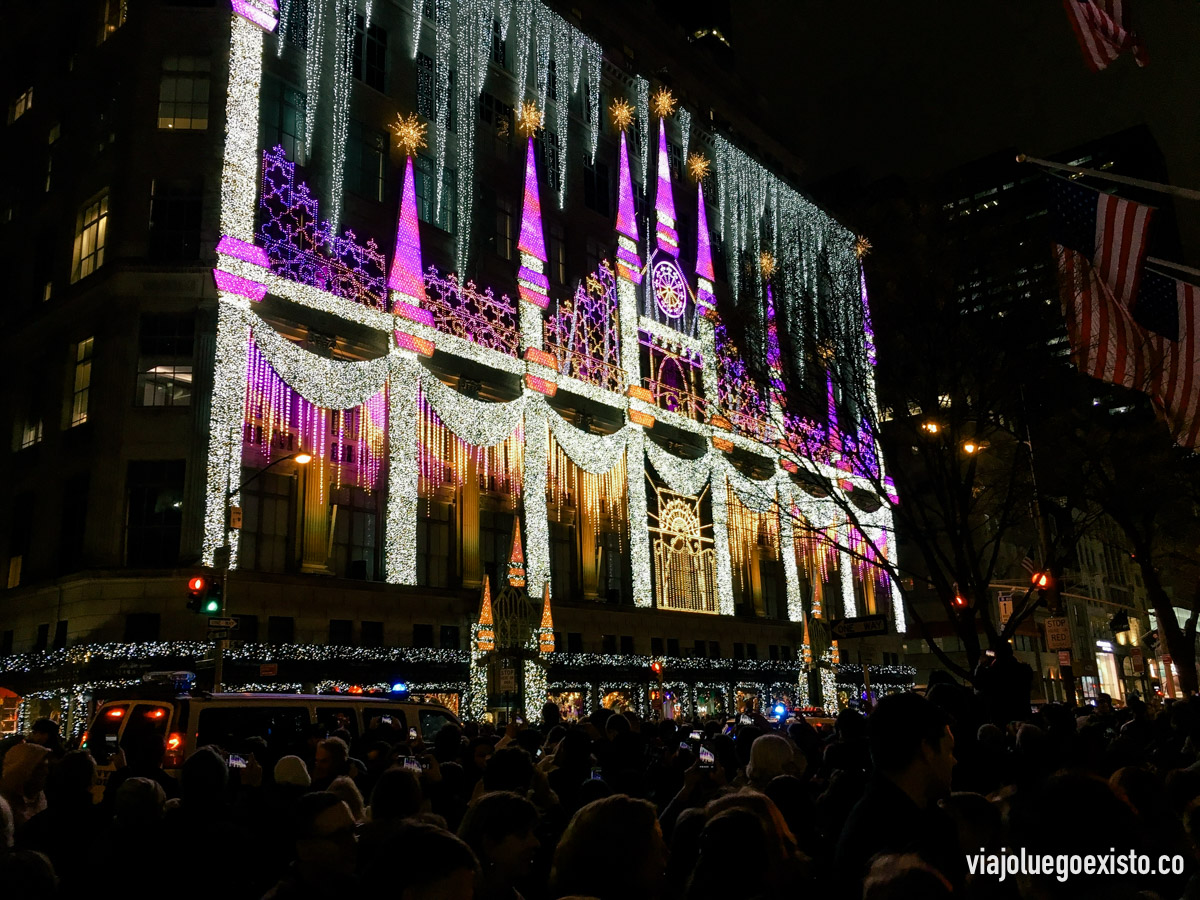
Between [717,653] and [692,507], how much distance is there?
7.48 meters

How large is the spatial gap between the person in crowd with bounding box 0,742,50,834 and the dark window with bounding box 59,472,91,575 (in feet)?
85.4

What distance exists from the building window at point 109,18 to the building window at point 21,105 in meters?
6.69

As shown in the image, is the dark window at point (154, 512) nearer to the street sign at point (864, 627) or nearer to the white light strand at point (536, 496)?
the white light strand at point (536, 496)

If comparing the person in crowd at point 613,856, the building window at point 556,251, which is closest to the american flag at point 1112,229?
the person in crowd at point 613,856

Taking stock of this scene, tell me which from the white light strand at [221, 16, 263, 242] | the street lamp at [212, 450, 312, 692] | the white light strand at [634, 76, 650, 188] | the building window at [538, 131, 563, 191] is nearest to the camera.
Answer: the street lamp at [212, 450, 312, 692]

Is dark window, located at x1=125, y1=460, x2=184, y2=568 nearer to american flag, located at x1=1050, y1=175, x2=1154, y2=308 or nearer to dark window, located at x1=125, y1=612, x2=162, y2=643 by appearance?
dark window, located at x1=125, y1=612, x2=162, y2=643

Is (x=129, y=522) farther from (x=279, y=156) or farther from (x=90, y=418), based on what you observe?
(x=279, y=156)

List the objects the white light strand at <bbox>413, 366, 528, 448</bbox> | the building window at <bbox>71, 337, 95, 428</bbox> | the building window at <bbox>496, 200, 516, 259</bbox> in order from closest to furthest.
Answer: the building window at <bbox>71, 337, 95, 428</bbox>
the white light strand at <bbox>413, 366, 528, 448</bbox>
the building window at <bbox>496, 200, 516, 259</bbox>

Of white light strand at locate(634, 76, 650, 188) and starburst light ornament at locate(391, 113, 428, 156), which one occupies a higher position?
white light strand at locate(634, 76, 650, 188)

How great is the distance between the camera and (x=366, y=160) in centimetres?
3925

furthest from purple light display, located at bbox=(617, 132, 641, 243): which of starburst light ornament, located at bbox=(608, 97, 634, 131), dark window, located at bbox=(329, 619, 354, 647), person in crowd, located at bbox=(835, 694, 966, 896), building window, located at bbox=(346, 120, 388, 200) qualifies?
person in crowd, located at bbox=(835, 694, 966, 896)

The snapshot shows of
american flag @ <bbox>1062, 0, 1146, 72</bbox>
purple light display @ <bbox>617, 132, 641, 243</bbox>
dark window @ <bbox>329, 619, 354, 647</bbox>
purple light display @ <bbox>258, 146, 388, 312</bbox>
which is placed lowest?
dark window @ <bbox>329, 619, 354, 647</bbox>

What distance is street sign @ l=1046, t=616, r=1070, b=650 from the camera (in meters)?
23.8

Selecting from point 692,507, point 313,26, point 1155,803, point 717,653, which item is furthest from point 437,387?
point 1155,803
